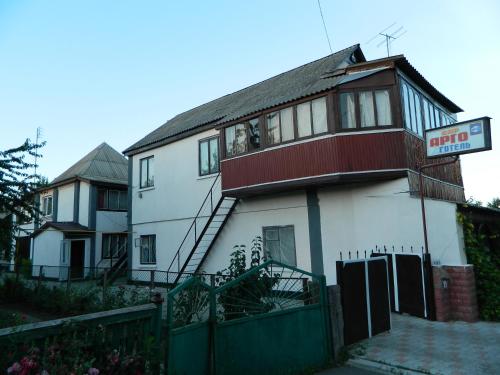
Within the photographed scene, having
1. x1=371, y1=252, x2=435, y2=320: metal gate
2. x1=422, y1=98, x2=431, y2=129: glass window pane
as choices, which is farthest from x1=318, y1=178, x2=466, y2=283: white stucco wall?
x1=422, y1=98, x2=431, y2=129: glass window pane

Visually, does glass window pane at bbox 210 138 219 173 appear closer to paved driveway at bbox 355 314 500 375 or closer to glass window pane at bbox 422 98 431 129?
glass window pane at bbox 422 98 431 129

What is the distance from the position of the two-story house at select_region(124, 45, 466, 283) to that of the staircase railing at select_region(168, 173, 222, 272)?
0.14 ft

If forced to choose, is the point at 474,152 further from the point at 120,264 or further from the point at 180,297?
the point at 120,264

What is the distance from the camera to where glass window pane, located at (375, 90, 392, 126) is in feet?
34.9

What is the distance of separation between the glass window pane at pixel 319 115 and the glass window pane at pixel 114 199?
16309 mm

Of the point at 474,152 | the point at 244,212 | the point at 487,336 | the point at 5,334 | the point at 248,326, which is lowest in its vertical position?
the point at 487,336

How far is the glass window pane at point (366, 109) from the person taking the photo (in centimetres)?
1063

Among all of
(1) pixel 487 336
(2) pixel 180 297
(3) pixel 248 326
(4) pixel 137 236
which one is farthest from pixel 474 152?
(4) pixel 137 236

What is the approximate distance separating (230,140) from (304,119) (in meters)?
3.13

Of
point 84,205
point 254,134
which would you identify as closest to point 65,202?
point 84,205

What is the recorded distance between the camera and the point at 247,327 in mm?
5250

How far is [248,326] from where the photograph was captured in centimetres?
527

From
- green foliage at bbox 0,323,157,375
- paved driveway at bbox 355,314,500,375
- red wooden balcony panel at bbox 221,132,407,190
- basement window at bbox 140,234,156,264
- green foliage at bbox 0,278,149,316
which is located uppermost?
red wooden balcony panel at bbox 221,132,407,190

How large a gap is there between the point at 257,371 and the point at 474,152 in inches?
279
